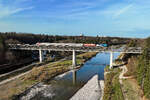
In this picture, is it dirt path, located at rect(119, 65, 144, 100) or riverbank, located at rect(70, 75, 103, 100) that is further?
riverbank, located at rect(70, 75, 103, 100)

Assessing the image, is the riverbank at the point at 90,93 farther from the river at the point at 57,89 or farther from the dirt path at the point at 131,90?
the dirt path at the point at 131,90

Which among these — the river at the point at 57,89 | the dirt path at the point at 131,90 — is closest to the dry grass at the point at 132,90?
the dirt path at the point at 131,90

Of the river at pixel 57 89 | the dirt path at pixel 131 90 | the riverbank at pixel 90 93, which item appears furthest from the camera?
the river at pixel 57 89

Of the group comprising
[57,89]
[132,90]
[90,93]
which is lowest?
[57,89]


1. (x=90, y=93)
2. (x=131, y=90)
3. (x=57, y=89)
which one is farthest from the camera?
(x=57, y=89)

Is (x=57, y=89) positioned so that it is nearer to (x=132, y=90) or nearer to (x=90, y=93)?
(x=90, y=93)

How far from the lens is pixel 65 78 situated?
1340 inches

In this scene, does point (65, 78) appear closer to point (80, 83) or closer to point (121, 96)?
point (80, 83)

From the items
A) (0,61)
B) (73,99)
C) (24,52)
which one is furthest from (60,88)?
(24,52)

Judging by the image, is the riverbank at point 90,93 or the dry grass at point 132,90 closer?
the dry grass at point 132,90

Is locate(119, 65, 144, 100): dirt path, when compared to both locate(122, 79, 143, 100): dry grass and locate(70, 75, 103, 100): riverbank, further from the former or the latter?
locate(70, 75, 103, 100): riverbank

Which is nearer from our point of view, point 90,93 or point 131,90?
point 131,90

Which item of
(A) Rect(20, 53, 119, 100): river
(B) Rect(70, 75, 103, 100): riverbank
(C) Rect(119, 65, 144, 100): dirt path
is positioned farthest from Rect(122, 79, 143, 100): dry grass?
(A) Rect(20, 53, 119, 100): river

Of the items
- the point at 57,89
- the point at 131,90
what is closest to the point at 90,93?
the point at 57,89
